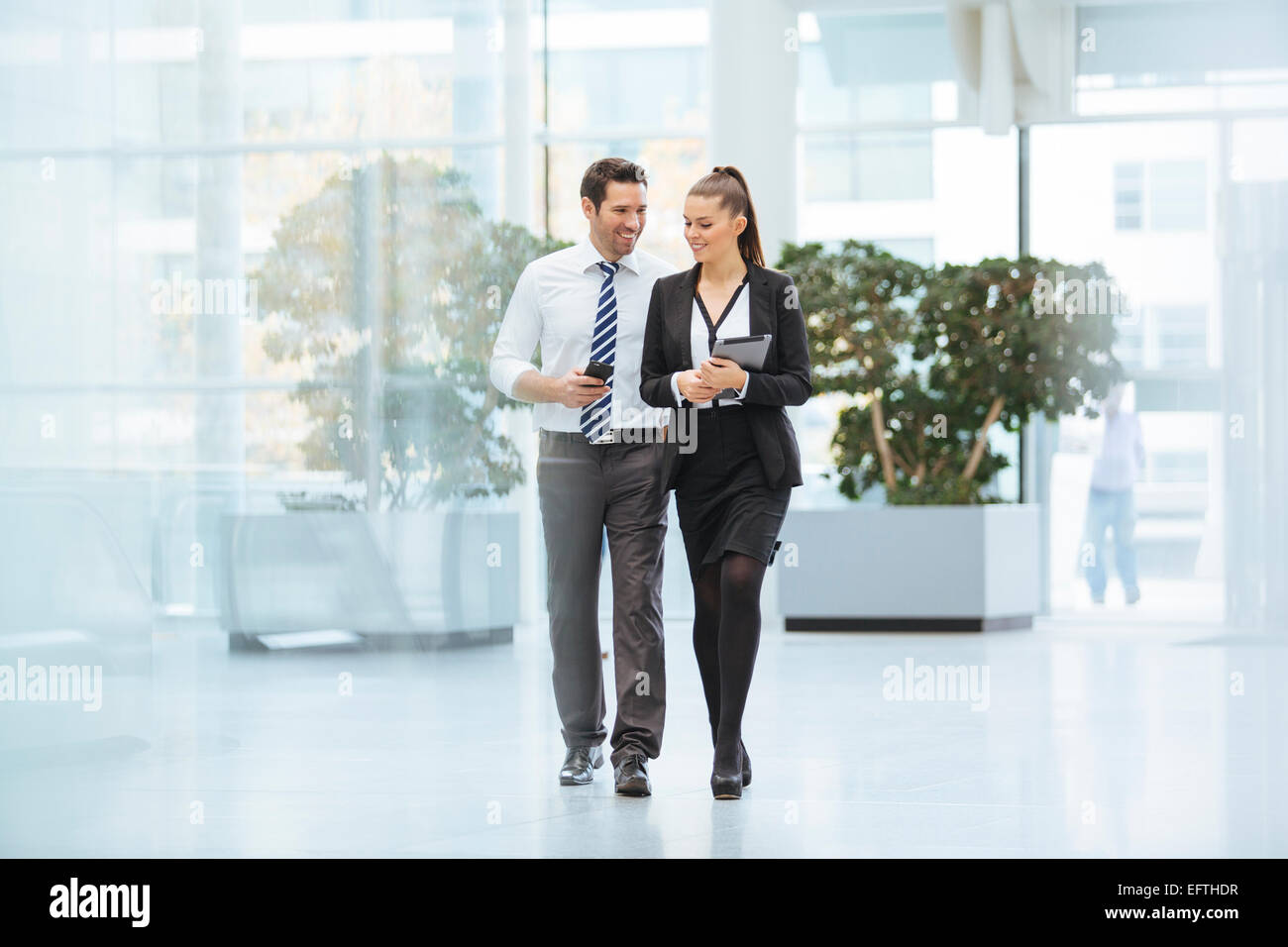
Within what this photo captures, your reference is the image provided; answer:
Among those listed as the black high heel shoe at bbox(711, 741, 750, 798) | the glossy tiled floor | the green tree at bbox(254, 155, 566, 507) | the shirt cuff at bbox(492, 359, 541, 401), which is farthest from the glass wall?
the black high heel shoe at bbox(711, 741, 750, 798)

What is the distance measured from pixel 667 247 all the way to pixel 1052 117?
9.21 ft

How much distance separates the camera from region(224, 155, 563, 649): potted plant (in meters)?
7.09

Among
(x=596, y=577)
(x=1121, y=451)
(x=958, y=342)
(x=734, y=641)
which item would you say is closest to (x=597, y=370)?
(x=596, y=577)

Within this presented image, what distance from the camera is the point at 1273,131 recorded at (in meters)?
10.5

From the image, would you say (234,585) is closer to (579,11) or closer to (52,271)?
(52,271)

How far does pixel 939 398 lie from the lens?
377 inches

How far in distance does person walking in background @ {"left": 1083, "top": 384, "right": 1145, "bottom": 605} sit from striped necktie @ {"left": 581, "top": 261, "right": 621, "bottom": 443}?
7236 millimetres

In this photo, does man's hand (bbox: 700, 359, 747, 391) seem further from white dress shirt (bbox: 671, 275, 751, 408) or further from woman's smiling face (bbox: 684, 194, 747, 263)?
woman's smiling face (bbox: 684, 194, 747, 263)

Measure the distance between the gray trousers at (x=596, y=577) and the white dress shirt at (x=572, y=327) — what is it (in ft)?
0.26

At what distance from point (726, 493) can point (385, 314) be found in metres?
3.85

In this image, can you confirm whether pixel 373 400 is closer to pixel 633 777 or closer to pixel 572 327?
pixel 572 327

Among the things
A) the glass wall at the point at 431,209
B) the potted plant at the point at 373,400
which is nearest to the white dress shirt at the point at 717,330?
the glass wall at the point at 431,209
